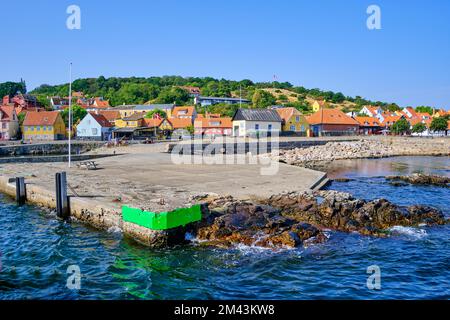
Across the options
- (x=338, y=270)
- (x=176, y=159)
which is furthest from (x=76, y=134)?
(x=338, y=270)

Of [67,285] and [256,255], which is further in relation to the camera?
[256,255]

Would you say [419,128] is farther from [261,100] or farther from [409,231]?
[409,231]

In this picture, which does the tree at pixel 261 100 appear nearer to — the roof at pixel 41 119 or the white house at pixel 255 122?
the white house at pixel 255 122

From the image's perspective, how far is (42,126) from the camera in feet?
242

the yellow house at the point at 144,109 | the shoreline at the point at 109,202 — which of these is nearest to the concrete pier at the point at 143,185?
the shoreline at the point at 109,202

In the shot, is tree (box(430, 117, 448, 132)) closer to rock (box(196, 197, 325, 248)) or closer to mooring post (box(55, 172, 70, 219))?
rock (box(196, 197, 325, 248))

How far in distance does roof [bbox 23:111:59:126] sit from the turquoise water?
Answer: 64.6 meters

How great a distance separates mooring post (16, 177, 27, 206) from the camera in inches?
768

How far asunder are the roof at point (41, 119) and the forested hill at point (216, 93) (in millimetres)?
59733

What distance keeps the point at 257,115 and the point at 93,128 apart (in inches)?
1223

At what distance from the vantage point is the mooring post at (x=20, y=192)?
19.5m

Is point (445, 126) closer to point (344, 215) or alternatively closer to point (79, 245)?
point (344, 215)

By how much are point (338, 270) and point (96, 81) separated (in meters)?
194

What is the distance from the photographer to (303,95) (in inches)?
6240
